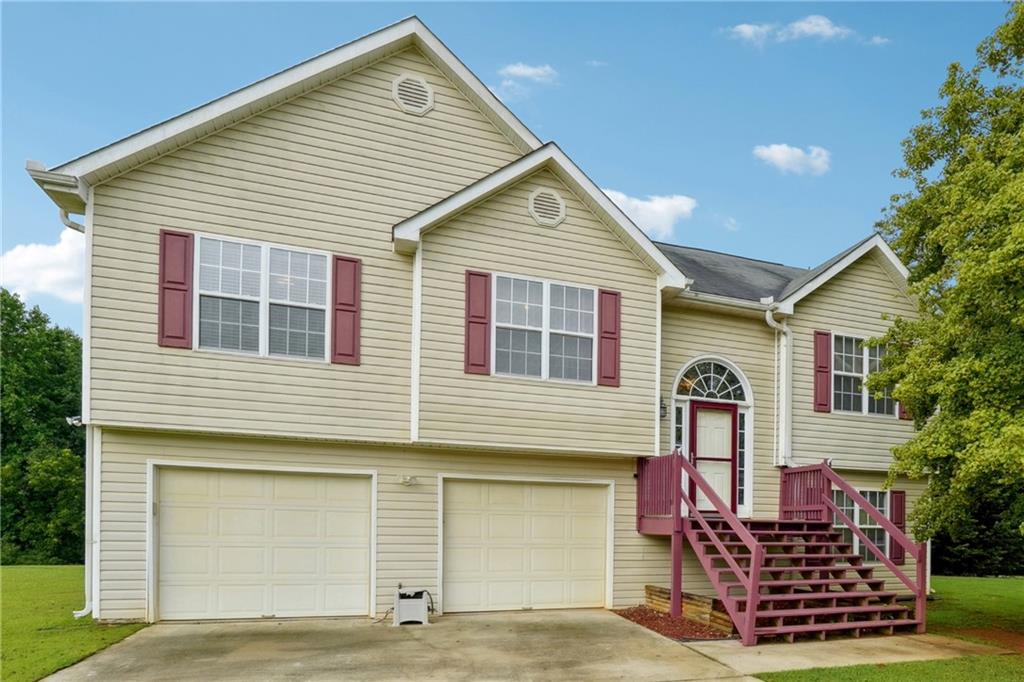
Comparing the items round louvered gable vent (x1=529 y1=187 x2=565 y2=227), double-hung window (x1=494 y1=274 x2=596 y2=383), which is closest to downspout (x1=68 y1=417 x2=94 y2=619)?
double-hung window (x1=494 y1=274 x2=596 y2=383)

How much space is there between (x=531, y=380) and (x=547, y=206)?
259 centimetres

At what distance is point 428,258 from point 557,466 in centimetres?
368

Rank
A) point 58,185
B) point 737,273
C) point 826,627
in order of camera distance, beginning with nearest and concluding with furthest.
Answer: point 58,185 < point 826,627 < point 737,273

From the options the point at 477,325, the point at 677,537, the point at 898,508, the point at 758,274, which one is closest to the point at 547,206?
the point at 477,325

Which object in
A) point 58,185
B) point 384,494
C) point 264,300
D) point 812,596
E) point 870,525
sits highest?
point 58,185

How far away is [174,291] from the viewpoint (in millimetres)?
8805

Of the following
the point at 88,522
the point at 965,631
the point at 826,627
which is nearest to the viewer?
the point at 88,522

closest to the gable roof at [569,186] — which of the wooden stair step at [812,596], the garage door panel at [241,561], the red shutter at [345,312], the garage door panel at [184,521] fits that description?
the red shutter at [345,312]

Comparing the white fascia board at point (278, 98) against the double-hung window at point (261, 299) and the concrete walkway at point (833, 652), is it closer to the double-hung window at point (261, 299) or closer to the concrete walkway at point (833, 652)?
the double-hung window at point (261, 299)

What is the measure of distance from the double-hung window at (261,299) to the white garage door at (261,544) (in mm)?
1741

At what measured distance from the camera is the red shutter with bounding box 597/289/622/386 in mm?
10539

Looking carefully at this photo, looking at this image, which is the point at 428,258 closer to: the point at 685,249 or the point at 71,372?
the point at 685,249

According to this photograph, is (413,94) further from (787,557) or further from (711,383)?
(787,557)

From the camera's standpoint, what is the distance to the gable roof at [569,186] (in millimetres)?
9547
